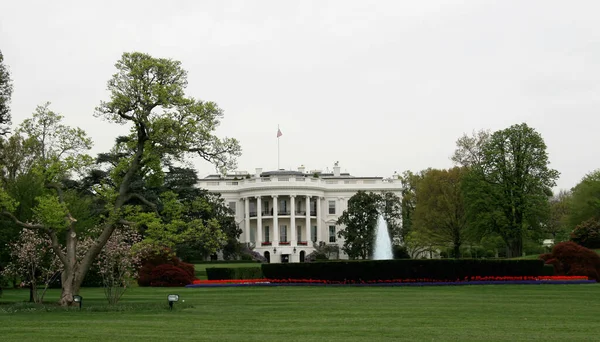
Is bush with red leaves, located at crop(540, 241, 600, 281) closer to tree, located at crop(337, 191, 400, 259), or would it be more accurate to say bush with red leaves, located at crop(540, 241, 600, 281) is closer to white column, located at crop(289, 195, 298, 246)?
tree, located at crop(337, 191, 400, 259)

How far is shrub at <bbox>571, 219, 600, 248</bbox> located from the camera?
1826 inches

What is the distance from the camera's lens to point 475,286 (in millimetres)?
30281

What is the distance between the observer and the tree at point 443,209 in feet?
204

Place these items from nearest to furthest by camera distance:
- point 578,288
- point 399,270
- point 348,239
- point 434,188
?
point 578,288, point 399,270, point 434,188, point 348,239

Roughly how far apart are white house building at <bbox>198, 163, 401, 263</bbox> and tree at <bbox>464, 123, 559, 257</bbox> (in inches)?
1153

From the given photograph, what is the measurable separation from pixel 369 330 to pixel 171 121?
12.1 meters

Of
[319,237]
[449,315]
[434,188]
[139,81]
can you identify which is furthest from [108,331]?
[319,237]

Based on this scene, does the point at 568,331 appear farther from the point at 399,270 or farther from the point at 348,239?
the point at 348,239

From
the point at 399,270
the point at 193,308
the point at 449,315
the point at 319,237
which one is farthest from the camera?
the point at 319,237

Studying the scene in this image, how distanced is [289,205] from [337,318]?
6561 cm

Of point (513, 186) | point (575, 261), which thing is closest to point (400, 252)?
point (513, 186)

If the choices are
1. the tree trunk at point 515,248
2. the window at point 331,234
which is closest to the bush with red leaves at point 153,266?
the tree trunk at point 515,248

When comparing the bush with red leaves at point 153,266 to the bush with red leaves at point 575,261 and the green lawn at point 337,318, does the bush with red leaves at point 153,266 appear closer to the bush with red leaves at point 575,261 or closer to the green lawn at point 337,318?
the green lawn at point 337,318

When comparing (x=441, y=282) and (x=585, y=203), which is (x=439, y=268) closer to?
(x=441, y=282)
